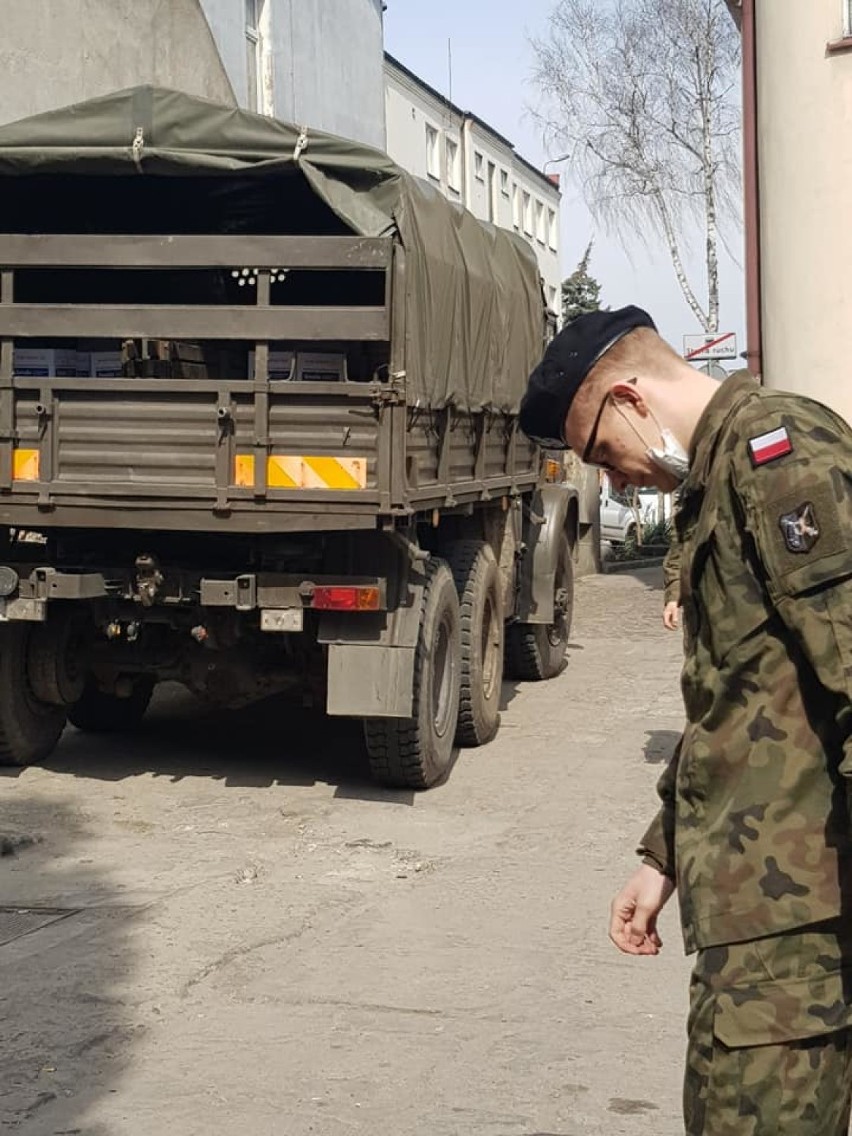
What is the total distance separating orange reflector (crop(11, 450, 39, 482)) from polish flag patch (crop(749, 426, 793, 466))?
5951mm

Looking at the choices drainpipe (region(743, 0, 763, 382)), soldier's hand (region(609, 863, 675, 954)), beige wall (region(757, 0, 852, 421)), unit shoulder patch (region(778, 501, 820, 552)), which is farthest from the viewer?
drainpipe (region(743, 0, 763, 382))

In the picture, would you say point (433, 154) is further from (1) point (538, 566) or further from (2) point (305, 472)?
(2) point (305, 472)

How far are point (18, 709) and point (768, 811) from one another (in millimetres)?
6836

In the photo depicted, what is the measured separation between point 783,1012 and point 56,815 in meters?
6.02

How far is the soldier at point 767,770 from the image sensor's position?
98.0 inches

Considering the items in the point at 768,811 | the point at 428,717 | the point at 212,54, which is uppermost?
the point at 212,54

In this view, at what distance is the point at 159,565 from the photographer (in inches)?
324

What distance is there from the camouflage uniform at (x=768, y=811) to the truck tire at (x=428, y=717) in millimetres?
5744

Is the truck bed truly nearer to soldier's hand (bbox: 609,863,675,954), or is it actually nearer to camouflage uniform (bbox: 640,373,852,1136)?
soldier's hand (bbox: 609,863,675,954)

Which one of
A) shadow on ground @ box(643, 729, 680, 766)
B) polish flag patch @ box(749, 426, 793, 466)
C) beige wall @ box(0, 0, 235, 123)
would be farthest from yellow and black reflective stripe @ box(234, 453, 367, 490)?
beige wall @ box(0, 0, 235, 123)

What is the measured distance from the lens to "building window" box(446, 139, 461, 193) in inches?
1371

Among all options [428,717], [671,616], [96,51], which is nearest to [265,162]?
[428,717]

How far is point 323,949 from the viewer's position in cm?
600

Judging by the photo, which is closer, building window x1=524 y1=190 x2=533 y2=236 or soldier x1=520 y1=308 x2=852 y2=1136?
soldier x1=520 y1=308 x2=852 y2=1136
